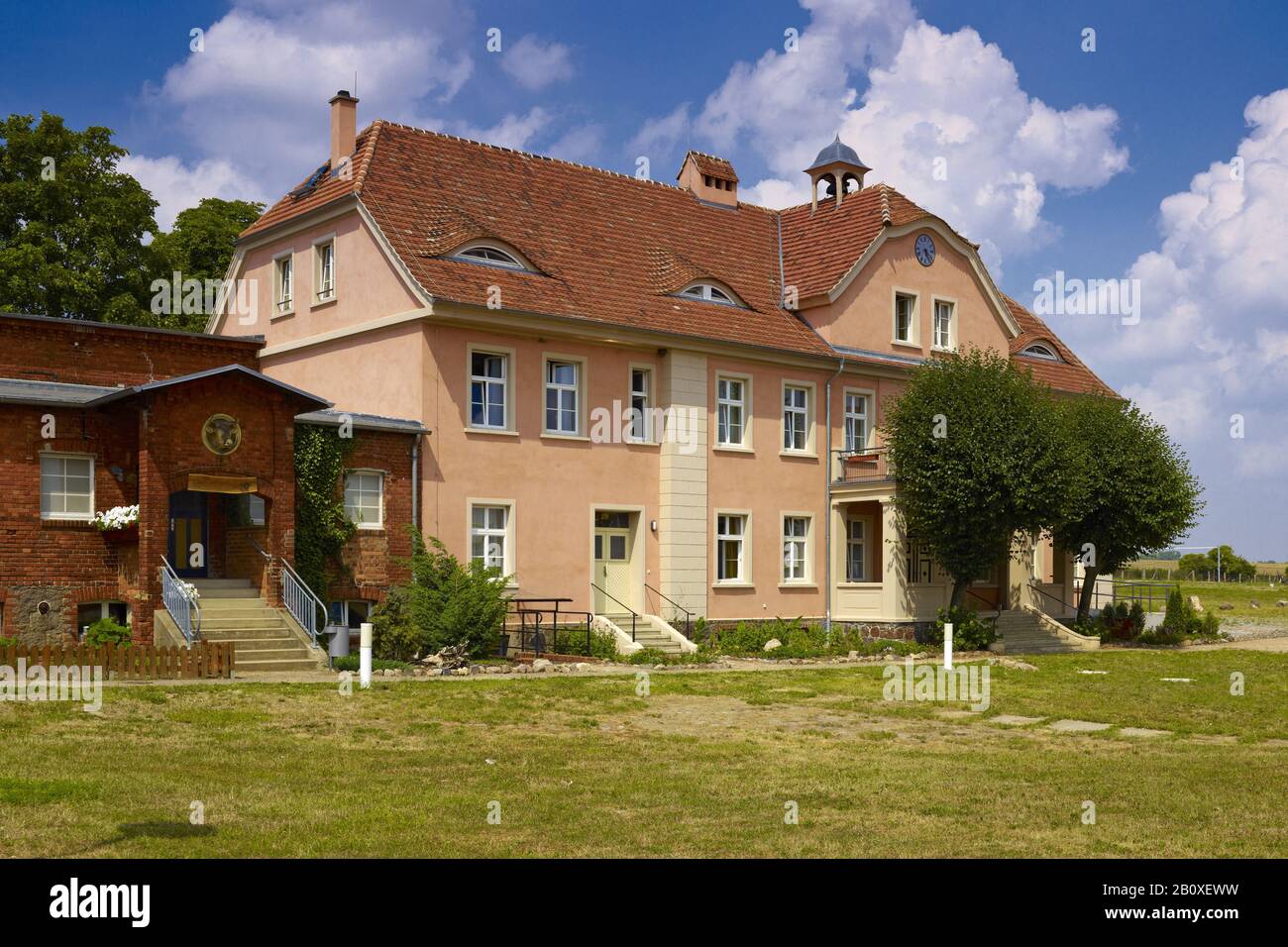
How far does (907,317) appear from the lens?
121ft

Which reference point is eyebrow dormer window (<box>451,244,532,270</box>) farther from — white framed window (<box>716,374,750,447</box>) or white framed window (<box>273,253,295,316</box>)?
white framed window (<box>716,374,750,447</box>)

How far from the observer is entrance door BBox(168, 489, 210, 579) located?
1011 inches

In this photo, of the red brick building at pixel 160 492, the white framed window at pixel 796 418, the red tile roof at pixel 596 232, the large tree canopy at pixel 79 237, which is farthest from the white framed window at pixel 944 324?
the large tree canopy at pixel 79 237

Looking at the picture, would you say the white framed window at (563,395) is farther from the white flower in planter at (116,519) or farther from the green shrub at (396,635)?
the white flower in planter at (116,519)

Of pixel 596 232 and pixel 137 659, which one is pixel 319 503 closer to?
pixel 137 659

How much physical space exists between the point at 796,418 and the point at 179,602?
16284 millimetres

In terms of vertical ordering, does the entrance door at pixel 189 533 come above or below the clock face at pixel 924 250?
below

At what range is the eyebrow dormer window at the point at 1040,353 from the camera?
135 feet

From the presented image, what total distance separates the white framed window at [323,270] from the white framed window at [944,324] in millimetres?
16072

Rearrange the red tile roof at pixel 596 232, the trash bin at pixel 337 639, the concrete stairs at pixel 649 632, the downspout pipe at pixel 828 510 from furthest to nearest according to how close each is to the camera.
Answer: the downspout pipe at pixel 828 510 < the concrete stairs at pixel 649 632 < the red tile roof at pixel 596 232 < the trash bin at pixel 337 639

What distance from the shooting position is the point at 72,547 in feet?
76.2
